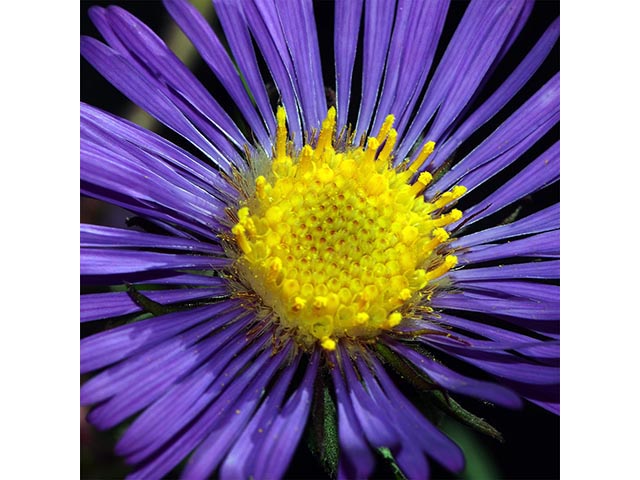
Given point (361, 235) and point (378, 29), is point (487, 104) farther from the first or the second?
point (361, 235)

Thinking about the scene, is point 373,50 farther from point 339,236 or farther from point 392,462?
point 392,462

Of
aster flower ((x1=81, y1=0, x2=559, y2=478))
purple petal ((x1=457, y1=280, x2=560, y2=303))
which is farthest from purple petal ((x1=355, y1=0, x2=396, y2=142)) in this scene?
purple petal ((x1=457, y1=280, x2=560, y2=303))

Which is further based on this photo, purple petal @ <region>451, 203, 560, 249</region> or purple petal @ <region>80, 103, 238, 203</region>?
purple petal @ <region>451, 203, 560, 249</region>

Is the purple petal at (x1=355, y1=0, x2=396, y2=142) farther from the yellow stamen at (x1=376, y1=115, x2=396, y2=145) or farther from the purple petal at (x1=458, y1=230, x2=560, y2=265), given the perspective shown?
the purple petal at (x1=458, y1=230, x2=560, y2=265)

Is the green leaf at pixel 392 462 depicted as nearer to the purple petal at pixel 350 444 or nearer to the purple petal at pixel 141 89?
the purple petal at pixel 350 444

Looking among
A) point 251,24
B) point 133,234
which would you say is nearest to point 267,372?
point 133,234

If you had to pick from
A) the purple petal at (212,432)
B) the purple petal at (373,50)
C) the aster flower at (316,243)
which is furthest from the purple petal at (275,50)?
the purple petal at (212,432)

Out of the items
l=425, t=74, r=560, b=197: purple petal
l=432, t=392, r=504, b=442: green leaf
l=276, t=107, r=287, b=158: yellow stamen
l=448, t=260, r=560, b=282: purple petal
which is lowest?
l=432, t=392, r=504, b=442: green leaf

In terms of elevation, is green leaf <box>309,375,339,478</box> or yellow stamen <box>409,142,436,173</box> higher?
yellow stamen <box>409,142,436,173</box>
